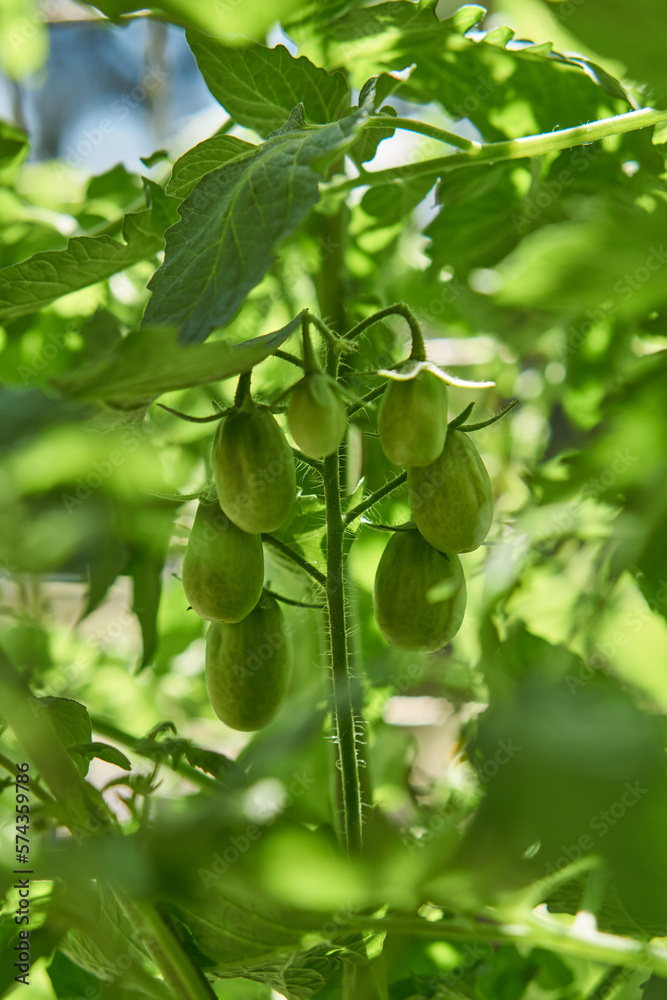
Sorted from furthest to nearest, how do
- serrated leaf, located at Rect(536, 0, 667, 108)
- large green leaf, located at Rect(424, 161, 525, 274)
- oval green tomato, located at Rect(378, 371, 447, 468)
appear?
large green leaf, located at Rect(424, 161, 525, 274), oval green tomato, located at Rect(378, 371, 447, 468), serrated leaf, located at Rect(536, 0, 667, 108)

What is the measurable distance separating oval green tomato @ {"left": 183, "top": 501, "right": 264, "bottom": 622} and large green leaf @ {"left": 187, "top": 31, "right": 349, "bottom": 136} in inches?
6.0

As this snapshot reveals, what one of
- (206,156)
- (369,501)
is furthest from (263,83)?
(369,501)

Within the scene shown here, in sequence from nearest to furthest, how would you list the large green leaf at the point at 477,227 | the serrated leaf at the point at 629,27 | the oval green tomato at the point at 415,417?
the serrated leaf at the point at 629,27
the oval green tomato at the point at 415,417
the large green leaf at the point at 477,227

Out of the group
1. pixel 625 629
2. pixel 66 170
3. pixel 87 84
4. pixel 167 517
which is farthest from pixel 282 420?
pixel 87 84

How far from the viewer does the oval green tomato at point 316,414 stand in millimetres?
237

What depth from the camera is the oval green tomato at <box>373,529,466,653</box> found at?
1.01ft

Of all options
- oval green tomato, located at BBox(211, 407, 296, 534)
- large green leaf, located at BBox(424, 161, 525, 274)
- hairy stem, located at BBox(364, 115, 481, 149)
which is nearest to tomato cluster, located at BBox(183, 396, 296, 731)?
oval green tomato, located at BBox(211, 407, 296, 534)

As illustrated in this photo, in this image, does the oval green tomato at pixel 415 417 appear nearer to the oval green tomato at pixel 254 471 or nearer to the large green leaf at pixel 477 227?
the oval green tomato at pixel 254 471

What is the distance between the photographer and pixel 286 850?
0.17 metres

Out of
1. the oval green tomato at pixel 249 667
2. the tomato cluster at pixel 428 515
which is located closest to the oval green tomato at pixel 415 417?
the tomato cluster at pixel 428 515

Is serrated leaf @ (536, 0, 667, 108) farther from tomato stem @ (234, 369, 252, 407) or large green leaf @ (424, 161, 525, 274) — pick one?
large green leaf @ (424, 161, 525, 274)

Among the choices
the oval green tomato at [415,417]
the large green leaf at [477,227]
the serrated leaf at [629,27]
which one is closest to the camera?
the serrated leaf at [629,27]

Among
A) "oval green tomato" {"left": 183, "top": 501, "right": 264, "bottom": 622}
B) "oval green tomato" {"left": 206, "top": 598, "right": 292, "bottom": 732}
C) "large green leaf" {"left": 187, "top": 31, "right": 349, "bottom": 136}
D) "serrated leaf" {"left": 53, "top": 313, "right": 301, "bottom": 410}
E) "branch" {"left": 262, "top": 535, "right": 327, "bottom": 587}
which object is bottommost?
"oval green tomato" {"left": 206, "top": 598, "right": 292, "bottom": 732}

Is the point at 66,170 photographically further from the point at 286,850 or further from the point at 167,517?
the point at 286,850
